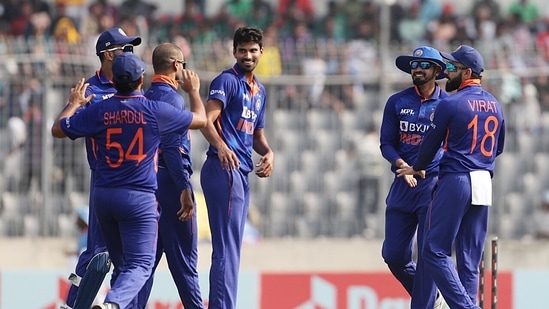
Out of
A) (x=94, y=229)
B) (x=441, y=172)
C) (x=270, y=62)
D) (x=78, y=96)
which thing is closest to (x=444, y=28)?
(x=270, y=62)

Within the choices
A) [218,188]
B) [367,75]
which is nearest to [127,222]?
[218,188]

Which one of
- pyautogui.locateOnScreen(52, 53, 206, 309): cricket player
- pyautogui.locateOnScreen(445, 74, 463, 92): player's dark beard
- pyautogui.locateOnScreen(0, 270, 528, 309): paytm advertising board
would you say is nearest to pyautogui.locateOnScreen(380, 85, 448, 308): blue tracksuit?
pyautogui.locateOnScreen(445, 74, 463, 92): player's dark beard

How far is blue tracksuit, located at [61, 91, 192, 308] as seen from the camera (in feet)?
36.9

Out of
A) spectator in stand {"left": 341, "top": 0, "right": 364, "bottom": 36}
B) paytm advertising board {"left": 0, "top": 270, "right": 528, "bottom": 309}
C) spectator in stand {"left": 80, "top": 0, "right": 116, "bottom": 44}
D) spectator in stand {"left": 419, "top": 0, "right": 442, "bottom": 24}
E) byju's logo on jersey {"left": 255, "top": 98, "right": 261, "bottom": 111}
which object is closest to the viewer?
byju's logo on jersey {"left": 255, "top": 98, "right": 261, "bottom": 111}

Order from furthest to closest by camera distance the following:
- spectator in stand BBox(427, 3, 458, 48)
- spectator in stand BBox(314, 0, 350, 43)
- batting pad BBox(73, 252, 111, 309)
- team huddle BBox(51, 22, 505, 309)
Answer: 1. spectator in stand BBox(314, 0, 350, 43)
2. spectator in stand BBox(427, 3, 458, 48)
3. batting pad BBox(73, 252, 111, 309)
4. team huddle BBox(51, 22, 505, 309)

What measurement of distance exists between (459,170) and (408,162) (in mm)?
772

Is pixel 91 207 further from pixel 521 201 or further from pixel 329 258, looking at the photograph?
pixel 521 201

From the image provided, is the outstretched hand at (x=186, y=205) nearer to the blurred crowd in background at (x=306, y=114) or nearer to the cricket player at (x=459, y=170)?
the cricket player at (x=459, y=170)

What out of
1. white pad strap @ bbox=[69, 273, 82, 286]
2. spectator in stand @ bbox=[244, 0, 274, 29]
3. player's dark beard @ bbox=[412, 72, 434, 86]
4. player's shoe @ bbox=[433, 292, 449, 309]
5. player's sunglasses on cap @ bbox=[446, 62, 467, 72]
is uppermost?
spectator in stand @ bbox=[244, 0, 274, 29]

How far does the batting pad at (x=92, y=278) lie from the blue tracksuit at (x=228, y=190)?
3.03 ft

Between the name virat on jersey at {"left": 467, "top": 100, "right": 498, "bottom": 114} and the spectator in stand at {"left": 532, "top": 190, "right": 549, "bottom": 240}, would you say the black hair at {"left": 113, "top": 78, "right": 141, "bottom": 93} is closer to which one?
the name virat on jersey at {"left": 467, "top": 100, "right": 498, "bottom": 114}

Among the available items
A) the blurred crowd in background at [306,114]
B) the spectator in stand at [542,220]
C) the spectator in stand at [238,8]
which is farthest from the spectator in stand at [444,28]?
the spectator in stand at [542,220]

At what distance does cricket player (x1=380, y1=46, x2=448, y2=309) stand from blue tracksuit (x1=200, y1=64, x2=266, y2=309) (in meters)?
1.35

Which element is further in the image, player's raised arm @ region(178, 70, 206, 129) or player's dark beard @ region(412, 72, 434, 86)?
player's dark beard @ region(412, 72, 434, 86)
